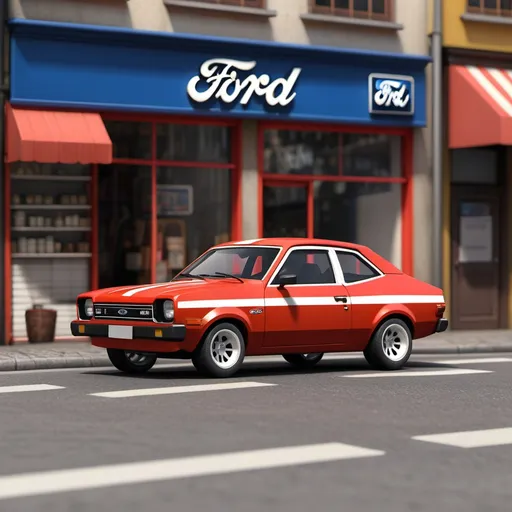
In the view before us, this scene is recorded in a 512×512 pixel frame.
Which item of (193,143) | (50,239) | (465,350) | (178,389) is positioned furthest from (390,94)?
(178,389)

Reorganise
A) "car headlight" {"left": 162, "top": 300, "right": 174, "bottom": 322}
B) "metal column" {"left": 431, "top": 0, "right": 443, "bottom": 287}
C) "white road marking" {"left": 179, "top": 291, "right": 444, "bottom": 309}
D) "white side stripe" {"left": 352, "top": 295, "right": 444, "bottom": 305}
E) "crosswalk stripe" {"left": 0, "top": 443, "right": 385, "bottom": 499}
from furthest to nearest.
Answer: "metal column" {"left": 431, "top": 0, "right": 443, "bottom": 287}, "white side stripe" {"left": 352, "top": 295, "right": 444, "bottom": 305}, "white road marking" {"left": 179, "top": 291, "right": 444, "bottom": 309}, "car headlight" {"left": 162, "top": 300, "right": 174, "bottom": 322}, "crosswalk stripe" {"left": 0, "top": 443, "right": 385, "bottom": 499}

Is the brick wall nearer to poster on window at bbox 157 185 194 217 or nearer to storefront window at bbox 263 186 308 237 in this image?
poster on window at bbox 157 185 194 217

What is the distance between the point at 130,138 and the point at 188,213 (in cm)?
155

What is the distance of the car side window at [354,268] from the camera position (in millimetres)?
14164

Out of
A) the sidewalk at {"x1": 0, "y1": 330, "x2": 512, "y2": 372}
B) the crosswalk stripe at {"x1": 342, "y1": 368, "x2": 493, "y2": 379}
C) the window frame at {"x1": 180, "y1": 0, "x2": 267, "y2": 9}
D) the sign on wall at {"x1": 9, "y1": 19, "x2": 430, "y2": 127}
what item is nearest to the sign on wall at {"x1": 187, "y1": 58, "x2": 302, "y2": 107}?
the sign on wall at {"x1": 9, "y1": 19, "x2": 430, "y2": 127}

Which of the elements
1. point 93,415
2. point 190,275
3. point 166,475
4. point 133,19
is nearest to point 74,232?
point 133,19

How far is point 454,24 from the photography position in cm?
2198

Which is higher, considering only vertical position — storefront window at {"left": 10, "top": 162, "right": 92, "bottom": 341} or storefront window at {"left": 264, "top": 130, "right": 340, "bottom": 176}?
storefront window at {"left": 264, "top": 130, "right": 340, "bottom": 176}

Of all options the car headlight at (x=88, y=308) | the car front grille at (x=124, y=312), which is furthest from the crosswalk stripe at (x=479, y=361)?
the car headlight at (x=88, y=308)

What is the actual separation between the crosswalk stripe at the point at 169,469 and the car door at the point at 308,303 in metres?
5.16

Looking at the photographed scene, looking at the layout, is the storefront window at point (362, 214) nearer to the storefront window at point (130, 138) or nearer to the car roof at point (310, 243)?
the storefront window at point (130, 138)

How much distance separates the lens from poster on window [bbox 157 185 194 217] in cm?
1973

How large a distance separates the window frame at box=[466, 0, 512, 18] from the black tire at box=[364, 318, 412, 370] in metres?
9.51

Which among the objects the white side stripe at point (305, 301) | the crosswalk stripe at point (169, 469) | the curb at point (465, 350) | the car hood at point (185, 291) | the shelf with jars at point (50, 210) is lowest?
the curb at point (465, 350)
